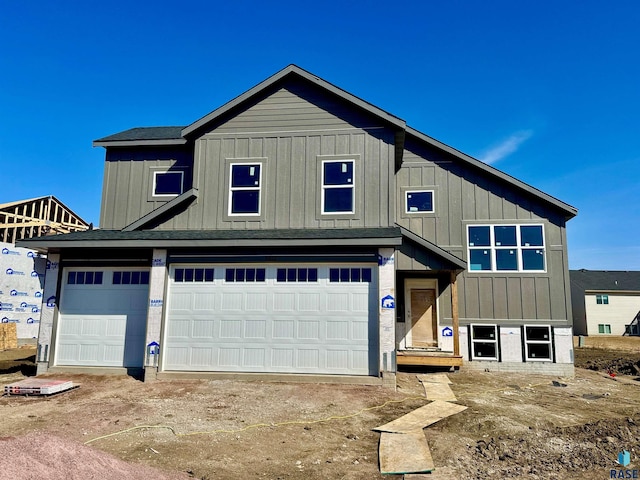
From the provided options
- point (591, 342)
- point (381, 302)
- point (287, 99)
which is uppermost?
point (287, 99)

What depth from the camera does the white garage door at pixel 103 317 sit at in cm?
1142

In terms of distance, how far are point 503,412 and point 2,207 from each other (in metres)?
28.6

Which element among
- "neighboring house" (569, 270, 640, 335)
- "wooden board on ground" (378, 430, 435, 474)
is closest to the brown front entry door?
"wooden board on ground" (378, 430, 435, 474)

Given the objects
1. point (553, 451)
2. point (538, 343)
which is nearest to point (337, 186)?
point (553, 451)

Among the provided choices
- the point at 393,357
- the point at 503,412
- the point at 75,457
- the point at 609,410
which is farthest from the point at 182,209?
the point at 609,410

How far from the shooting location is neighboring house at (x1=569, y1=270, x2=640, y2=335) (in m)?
34.9

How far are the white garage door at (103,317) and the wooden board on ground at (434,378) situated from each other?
775cm

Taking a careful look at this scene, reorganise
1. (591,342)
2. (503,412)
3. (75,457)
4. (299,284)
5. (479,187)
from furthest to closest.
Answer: (591,342) < (479,187) < (299,284) < (503,412) < (75,457)

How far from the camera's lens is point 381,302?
10.4m

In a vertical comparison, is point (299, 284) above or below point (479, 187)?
below

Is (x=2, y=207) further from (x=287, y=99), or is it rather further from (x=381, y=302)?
(x=381, y=302)

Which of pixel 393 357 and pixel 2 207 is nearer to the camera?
pixel 393 357

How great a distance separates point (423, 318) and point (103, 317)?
1024 cm

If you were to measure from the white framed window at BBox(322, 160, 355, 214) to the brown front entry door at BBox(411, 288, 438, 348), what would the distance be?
493 cm
